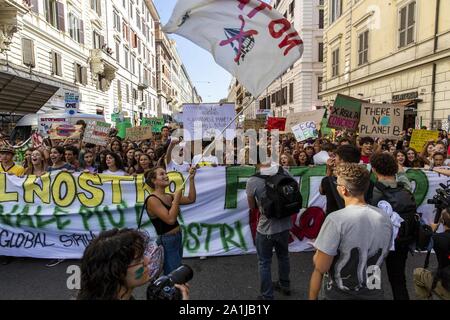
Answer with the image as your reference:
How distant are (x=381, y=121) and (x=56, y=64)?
22.4 metres

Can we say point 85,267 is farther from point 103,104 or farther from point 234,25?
point 103,104

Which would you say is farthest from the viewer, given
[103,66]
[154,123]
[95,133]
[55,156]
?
[103,66]

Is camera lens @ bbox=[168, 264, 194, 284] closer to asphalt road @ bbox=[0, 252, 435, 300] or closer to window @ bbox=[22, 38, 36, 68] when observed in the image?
asphalt road @ bbox=[0, 252, 435, 300]

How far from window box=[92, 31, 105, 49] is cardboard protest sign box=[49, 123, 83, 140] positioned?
24515 mm

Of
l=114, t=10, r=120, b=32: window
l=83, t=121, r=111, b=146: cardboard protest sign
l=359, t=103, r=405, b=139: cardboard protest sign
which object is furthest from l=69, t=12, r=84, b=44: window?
l=359, t=103, r=405, b=139: cardboard protest sign

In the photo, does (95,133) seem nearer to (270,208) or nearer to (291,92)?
(270,208)

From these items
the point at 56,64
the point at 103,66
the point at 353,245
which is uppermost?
the point at 103,66

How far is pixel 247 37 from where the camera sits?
3.70 m

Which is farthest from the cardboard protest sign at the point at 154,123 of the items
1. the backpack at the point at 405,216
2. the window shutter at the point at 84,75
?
the window shutter at the point at 84,75

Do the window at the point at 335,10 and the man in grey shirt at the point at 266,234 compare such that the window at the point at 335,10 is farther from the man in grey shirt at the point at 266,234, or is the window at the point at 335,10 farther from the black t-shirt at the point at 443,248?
the black t-shirt at the point at 443,248

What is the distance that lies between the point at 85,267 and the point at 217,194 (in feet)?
11.6

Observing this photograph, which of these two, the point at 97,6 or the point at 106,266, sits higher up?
the point at 97,6

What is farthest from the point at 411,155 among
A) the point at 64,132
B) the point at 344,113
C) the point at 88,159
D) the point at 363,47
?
the point at 363,47
